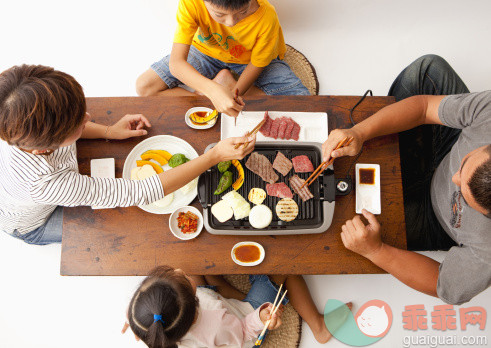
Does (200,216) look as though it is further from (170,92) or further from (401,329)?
(401,329)

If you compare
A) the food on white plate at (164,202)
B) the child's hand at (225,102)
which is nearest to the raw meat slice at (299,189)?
the child's hand at (225,102)

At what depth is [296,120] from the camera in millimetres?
1921

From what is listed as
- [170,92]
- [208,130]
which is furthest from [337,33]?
[208,130]

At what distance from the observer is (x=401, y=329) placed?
2590 mm

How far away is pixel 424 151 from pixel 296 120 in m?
0.92

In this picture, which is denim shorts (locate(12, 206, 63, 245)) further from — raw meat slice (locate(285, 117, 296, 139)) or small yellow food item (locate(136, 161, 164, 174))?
raw meat slice (locate(285, 117, 296, 139))

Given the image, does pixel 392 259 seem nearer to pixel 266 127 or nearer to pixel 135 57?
pixel 266 127

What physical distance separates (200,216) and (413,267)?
1124mm


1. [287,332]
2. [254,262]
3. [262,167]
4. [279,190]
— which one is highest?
[262,167]

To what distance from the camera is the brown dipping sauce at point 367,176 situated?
5.92 ft

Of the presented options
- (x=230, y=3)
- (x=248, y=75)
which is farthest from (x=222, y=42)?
(x=230, y=3)

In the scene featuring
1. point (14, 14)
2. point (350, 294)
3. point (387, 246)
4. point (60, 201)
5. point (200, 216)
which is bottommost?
point (350, 294)

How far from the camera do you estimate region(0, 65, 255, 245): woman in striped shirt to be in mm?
1323

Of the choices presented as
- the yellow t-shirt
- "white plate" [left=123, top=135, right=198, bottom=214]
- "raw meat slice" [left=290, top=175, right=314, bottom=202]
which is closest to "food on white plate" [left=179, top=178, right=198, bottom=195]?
"white plate" [left=123, top=135, right=198, bottom=214]
